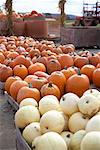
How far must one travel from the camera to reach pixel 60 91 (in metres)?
3.61

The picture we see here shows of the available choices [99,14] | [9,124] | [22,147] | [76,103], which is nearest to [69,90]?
[9,124]

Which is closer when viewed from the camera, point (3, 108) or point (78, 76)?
point (78, 76)

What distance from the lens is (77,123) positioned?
7.77ft

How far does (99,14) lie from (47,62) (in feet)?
49.5

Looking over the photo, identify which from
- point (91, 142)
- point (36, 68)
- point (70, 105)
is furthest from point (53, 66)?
point (91, 142)

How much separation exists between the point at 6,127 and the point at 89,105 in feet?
4.93

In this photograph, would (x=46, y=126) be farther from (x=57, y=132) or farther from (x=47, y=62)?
(x=47, y=62)

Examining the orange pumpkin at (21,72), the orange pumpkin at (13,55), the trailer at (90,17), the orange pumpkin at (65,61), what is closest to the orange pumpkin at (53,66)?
the orange pumpkin at (65,61)


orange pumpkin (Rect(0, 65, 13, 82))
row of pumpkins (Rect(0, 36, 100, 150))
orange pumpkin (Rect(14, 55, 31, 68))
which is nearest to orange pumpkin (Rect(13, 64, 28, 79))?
row of pumpkins (Rect(0, 36, 100, 150))

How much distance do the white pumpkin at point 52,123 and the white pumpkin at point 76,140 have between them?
149 millimetres

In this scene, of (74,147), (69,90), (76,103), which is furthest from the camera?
(69,90)

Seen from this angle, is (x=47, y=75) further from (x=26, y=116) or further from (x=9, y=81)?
(x=26, y=116)

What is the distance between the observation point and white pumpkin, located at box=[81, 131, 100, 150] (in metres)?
2.01

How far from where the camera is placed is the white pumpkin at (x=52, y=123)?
7.64 feet
